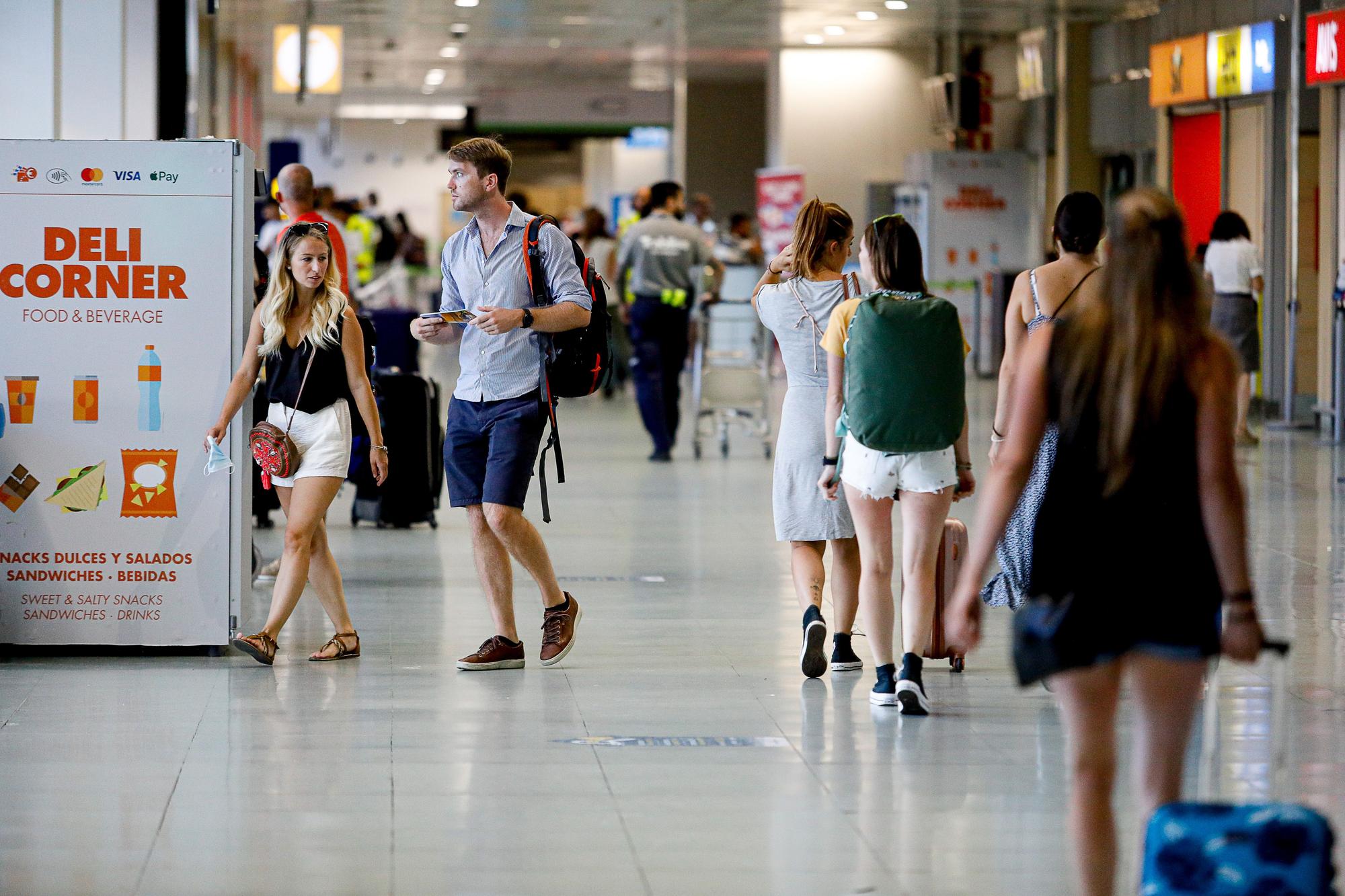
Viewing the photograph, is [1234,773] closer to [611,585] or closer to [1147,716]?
[1147,716]

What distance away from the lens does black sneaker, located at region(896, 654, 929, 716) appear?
17.8ft

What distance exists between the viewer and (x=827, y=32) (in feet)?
70.1

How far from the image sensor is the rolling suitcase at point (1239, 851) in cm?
300

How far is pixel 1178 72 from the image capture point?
16.7 m

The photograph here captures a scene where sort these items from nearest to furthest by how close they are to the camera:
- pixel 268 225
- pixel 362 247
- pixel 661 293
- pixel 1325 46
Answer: pixel 661 293
pixel 1325 46
pixel 268 225
pixel 362 247

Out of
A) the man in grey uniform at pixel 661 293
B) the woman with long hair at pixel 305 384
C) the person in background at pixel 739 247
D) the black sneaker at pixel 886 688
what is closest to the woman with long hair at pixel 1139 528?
the black sneaker at pixel 886 688

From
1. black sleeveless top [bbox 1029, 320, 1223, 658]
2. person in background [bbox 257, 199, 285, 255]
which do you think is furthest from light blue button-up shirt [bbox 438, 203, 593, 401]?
person in background [bbox 257, 199, 285, 255]

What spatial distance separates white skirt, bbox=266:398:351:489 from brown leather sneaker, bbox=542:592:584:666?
0.85 metres

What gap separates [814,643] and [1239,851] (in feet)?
9.77

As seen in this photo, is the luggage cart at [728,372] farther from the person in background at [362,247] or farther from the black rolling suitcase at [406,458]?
the person in background at [362,247]

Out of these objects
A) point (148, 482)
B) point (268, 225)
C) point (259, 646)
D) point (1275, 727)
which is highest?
point (268, 225)

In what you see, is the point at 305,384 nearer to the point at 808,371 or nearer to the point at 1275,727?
the point at 808,371

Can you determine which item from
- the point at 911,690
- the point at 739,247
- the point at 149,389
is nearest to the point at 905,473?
the point at 911,690

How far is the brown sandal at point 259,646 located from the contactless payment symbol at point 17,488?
85 centimetres
